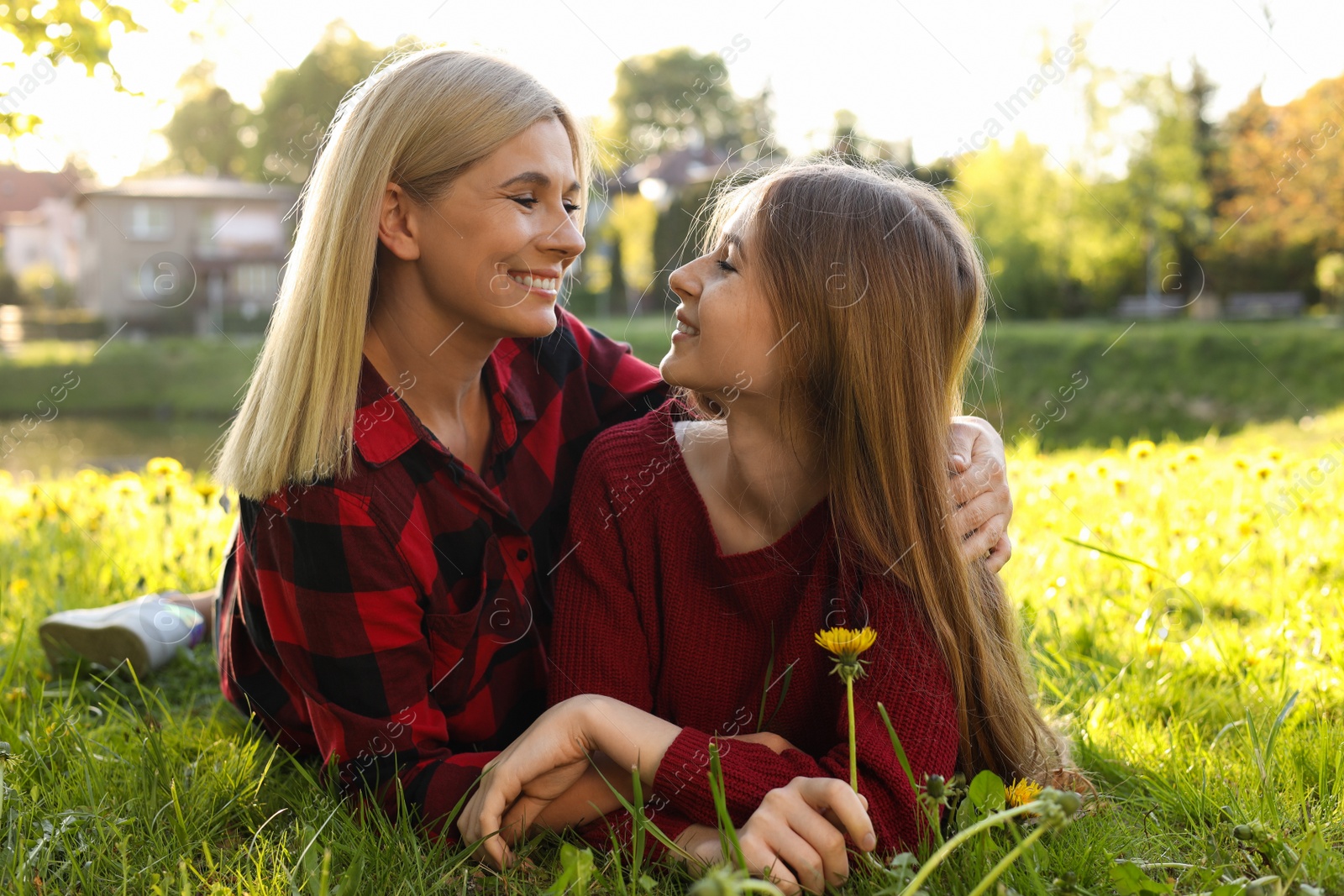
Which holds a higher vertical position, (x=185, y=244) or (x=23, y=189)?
(x=23, y=189)

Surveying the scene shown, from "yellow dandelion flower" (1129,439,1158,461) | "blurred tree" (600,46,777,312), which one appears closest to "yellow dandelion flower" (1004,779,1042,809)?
"yellow dandelion flower" (1129,439,1158,461)

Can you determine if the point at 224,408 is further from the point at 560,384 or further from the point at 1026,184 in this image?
the point at 560,384

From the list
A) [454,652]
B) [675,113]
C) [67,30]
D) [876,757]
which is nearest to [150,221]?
[675,113]

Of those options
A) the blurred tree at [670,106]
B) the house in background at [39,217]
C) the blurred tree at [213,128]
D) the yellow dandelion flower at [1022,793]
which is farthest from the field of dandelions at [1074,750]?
the house in background at [39,217]

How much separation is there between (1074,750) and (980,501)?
Answer: 1.86 ft

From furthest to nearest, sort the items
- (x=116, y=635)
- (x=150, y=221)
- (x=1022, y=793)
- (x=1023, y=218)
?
(x=150, y=221), (x=1023, y=218), (x=116, y=635), (x=1022, y=793)

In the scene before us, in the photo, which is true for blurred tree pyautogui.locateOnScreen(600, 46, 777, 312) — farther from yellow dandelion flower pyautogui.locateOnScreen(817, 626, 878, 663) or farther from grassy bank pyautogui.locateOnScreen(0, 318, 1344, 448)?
yellow dandelion flower pyautogui.locateOnScreen(817, 626, 878, 663)

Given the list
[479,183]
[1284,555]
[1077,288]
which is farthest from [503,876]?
[1077,288]

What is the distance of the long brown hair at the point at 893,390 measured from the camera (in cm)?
183

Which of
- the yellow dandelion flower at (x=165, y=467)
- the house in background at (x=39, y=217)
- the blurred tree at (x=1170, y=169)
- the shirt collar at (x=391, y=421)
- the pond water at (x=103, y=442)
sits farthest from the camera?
the house in background at (x=39, y=217)

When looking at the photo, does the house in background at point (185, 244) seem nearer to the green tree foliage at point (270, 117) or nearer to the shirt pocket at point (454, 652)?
the green tree foliage at point (270, 117)

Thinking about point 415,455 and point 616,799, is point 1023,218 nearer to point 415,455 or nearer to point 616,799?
point 415,455

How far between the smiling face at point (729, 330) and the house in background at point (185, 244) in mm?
33873

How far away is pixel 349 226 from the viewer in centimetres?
206
